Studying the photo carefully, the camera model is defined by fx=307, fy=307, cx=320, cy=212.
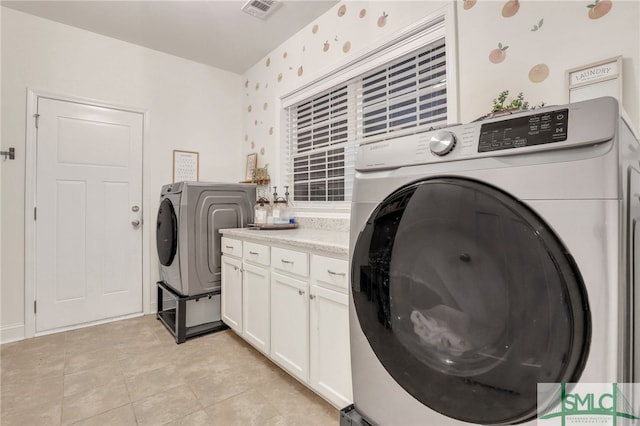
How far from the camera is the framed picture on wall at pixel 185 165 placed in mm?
3332

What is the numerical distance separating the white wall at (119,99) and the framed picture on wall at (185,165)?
6cm

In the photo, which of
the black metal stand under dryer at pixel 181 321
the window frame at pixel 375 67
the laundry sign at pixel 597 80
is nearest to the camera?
the laundry sign at pixel 597 80

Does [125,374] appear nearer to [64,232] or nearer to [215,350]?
[215,350]

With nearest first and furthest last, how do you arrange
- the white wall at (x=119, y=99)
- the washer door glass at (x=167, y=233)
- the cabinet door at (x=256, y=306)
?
1. the cabinet door at (x=256, y=306)
2. the white wall at (x=119, y=99)
3. the washer door glass at (x=167, y=233)

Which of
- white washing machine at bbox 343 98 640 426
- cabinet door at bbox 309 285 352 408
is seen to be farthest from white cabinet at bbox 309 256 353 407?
white washing machine at bbox 343 98 640 426

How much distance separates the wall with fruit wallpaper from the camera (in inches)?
47.2

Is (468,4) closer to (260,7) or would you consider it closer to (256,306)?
(260,7)

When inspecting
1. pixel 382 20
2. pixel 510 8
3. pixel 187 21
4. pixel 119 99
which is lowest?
pixel 510 8

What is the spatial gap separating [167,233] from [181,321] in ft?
Answer: 2.60

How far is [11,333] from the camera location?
99.4 inches

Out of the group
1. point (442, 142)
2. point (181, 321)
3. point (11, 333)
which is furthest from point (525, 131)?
point (11, 333)

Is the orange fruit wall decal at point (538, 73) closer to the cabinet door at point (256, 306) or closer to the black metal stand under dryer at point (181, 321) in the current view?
the cabinet door at point (256, 306)

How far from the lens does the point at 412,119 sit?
2033 mm

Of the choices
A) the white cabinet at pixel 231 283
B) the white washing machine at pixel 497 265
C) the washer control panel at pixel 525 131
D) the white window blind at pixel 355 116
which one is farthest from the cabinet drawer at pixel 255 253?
the washer control panel at pixel 525 131
